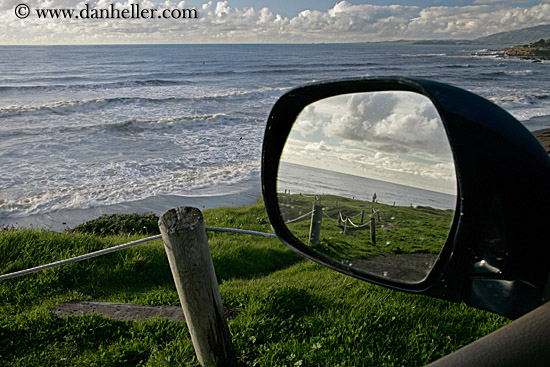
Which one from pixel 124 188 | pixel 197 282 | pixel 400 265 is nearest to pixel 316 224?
pixel 400 265

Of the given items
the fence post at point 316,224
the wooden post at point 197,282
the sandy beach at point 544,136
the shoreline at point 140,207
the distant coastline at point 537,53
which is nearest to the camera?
the fence post at point 316,224

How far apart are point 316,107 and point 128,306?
2912mm

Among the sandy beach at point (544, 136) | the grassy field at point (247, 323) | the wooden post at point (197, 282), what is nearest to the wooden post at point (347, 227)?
the wooden post at point (197, 282)

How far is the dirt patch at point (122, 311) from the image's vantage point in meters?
3.36

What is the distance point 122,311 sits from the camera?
351cm

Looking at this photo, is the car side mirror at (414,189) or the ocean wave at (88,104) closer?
the car side mirror at (414,189)

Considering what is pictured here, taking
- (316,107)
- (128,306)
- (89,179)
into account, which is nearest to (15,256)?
(128,306)

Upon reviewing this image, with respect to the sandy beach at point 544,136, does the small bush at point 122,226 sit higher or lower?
lower

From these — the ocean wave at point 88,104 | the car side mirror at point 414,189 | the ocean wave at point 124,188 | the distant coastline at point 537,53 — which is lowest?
the ocean wave at point 124,188

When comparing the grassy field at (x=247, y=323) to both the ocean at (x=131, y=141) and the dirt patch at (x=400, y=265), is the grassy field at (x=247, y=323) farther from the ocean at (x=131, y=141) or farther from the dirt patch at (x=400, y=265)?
the ocean at (x=131, y=141)

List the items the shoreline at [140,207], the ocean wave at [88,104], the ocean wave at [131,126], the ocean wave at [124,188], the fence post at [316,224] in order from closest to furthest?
1. the fence post at [316,224]
2. the shoreline at [140,207]
3. the ocean wave at [124,188]
4. the ocean wave at [131,126]
5. the ocean wave at [88,104]

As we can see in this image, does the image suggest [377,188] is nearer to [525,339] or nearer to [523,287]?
[523,287]

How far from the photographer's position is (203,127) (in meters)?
21.3

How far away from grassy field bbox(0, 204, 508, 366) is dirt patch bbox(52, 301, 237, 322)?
3.5 inches
